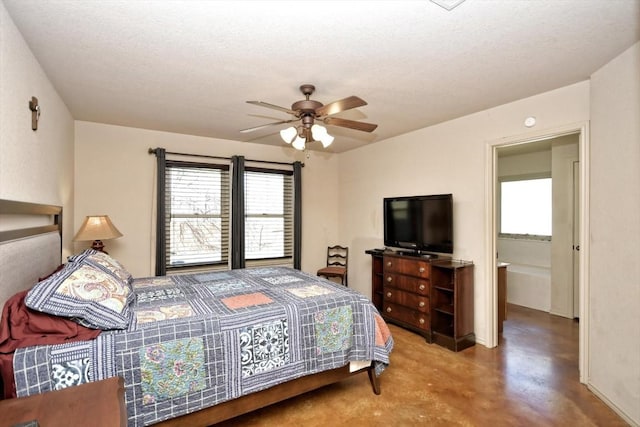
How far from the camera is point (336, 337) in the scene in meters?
2.34

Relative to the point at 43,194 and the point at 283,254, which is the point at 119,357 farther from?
the point at 283,254

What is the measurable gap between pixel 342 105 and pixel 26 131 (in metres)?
2.11

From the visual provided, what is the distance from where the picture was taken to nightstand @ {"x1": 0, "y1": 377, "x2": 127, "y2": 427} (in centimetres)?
101

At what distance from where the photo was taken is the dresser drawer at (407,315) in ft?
11.7

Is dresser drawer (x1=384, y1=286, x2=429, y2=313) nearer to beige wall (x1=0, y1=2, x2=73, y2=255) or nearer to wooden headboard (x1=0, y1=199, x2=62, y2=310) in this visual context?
wooden headboard (x1=0, y1=199, x2=62, y2=310)

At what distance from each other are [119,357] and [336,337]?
4.55ft

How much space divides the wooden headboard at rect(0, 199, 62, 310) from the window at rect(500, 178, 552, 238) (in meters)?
6.48

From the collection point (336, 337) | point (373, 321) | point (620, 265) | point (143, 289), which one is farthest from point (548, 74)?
point (143, 289)

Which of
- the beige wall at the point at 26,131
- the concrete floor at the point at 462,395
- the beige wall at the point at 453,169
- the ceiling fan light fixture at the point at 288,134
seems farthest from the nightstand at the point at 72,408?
the beige wall at the point at 453,169

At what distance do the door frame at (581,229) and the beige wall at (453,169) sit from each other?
0.04 metres

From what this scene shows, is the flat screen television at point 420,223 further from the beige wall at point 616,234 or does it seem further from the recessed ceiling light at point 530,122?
the beige wall at point 616,234

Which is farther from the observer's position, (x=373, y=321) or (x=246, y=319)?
(x=373, y=321)

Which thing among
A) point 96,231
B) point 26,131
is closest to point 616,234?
point 26,131

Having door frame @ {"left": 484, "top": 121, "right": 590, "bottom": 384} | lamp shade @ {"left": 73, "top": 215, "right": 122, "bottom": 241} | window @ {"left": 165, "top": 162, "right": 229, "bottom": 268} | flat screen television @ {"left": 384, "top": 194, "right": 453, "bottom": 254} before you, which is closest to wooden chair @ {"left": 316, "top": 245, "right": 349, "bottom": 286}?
flat screen television @ {"left": 384, "top": 194, "right": 453, "bottom": 254}
